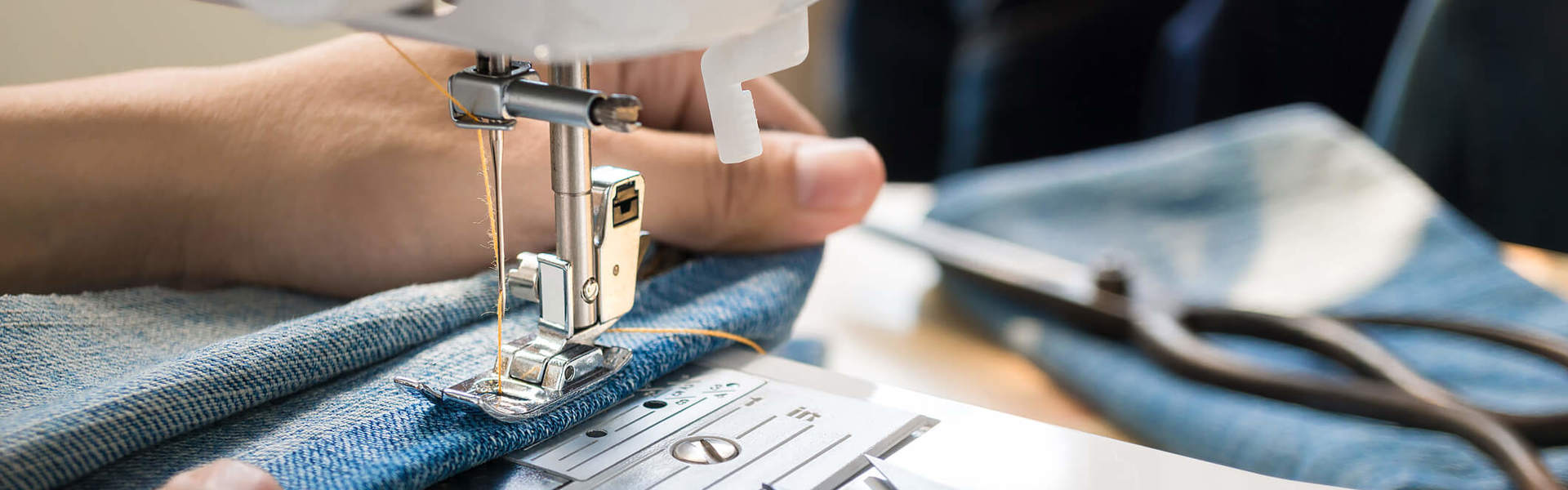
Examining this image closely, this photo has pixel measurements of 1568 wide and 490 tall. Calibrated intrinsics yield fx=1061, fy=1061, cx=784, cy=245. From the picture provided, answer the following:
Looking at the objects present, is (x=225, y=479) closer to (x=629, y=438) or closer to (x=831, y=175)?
(x=629, y=438)

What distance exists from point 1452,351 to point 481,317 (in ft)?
1.37

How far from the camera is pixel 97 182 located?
17.5 inches

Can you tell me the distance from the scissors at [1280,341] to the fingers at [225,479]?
1.16ft

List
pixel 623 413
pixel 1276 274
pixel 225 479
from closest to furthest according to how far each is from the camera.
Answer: pixel 225 479 < pixel 623 413 < pixel 1276 274

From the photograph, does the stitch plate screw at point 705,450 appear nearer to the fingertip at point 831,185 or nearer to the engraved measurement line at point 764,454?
the engraved measurement line at point 764,454

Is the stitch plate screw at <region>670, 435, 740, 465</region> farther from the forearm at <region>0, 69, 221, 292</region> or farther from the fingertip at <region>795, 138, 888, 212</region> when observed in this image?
the forearm at <region>0, 69, 221, 292</region>

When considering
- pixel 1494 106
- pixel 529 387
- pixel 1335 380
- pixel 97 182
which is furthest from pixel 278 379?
pixel 1494 106

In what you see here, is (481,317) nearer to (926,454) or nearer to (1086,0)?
(926,454)

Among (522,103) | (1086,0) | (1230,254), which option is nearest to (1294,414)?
(1230,254)

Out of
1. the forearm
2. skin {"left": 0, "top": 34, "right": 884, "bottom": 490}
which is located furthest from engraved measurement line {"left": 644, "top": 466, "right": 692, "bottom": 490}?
the forearm

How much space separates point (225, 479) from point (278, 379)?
8cm

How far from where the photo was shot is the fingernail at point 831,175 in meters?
0.48

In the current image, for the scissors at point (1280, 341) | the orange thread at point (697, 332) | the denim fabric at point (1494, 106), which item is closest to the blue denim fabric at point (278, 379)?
the orange thread at point (697, 332)

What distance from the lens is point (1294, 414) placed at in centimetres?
41
